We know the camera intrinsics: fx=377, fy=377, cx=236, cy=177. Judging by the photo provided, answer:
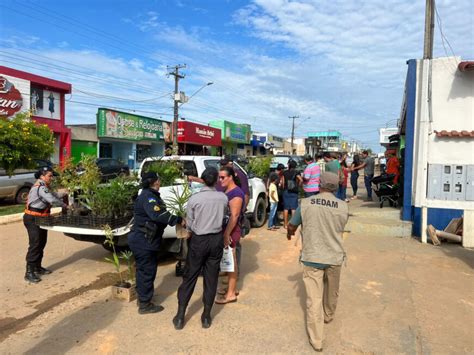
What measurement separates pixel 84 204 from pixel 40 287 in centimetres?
125

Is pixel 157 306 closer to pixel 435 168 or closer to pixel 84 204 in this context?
pixel 84 204

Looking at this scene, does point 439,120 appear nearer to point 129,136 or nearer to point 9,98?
point 9,98

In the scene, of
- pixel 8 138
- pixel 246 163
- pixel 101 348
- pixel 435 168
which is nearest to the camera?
pixel 101 348

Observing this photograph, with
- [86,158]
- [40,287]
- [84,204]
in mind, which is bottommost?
[40,287]

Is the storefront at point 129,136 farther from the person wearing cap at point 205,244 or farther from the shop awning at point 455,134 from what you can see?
the person wearing cap at point 205,244

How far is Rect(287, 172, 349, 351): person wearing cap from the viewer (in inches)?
135

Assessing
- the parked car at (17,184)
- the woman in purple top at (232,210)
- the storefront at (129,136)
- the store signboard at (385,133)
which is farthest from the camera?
the store signboard at (385,133)

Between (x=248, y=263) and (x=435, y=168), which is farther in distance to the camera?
(x=435, y=168)

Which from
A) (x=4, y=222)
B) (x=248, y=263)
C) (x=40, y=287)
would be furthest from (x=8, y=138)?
(x=248, y=263)

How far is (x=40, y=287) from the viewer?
5.16 meters

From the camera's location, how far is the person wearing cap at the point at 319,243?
344cm

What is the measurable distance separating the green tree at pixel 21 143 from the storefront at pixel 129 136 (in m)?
13.3

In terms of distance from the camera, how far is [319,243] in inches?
138

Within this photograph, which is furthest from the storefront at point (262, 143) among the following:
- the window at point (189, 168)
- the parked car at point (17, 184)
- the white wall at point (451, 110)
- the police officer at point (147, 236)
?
the police officer at point (147, 236)
